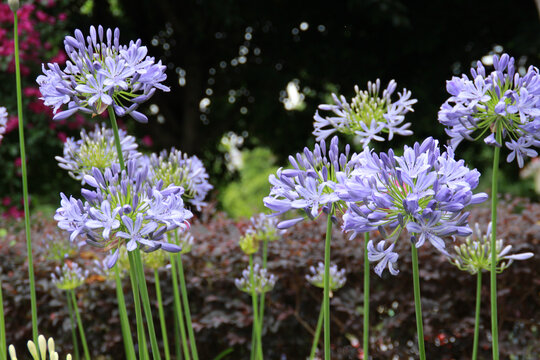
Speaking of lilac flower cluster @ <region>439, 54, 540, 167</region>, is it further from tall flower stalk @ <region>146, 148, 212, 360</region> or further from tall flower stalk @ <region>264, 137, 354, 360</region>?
tall flower stalk @ <region>146, 148, 212, 360</region>

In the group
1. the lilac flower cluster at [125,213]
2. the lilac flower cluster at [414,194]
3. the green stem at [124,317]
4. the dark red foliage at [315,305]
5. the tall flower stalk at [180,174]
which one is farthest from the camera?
the dark red foliage at [315,305]

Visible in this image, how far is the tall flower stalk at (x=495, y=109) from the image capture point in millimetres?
1796

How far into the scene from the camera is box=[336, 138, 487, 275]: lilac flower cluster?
1.47 m

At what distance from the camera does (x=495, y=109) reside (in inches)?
70.8

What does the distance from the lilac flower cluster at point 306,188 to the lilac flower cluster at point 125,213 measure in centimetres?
29

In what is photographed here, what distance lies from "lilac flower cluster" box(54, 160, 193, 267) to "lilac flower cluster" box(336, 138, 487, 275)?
47 cm

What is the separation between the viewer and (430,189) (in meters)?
1.51

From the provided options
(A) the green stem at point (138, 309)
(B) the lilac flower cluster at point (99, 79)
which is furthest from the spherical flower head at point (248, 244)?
(B) the lilac flower cluster at point (99, 79)

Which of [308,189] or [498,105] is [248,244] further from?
[498,105]

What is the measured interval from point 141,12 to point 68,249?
7.42 m

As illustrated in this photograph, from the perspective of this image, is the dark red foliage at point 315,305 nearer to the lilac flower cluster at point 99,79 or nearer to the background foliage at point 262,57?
the lilac flower cluster at point 99,79

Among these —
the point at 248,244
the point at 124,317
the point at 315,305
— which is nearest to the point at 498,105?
the point at 124,317

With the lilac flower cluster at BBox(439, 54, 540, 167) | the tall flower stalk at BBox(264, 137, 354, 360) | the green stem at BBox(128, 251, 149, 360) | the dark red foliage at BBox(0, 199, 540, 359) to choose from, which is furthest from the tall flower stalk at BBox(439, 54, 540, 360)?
the dark red foliage at BBox(0, 199, 540, 359)

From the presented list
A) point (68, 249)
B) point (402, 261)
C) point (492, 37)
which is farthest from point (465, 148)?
point (68, 249)
